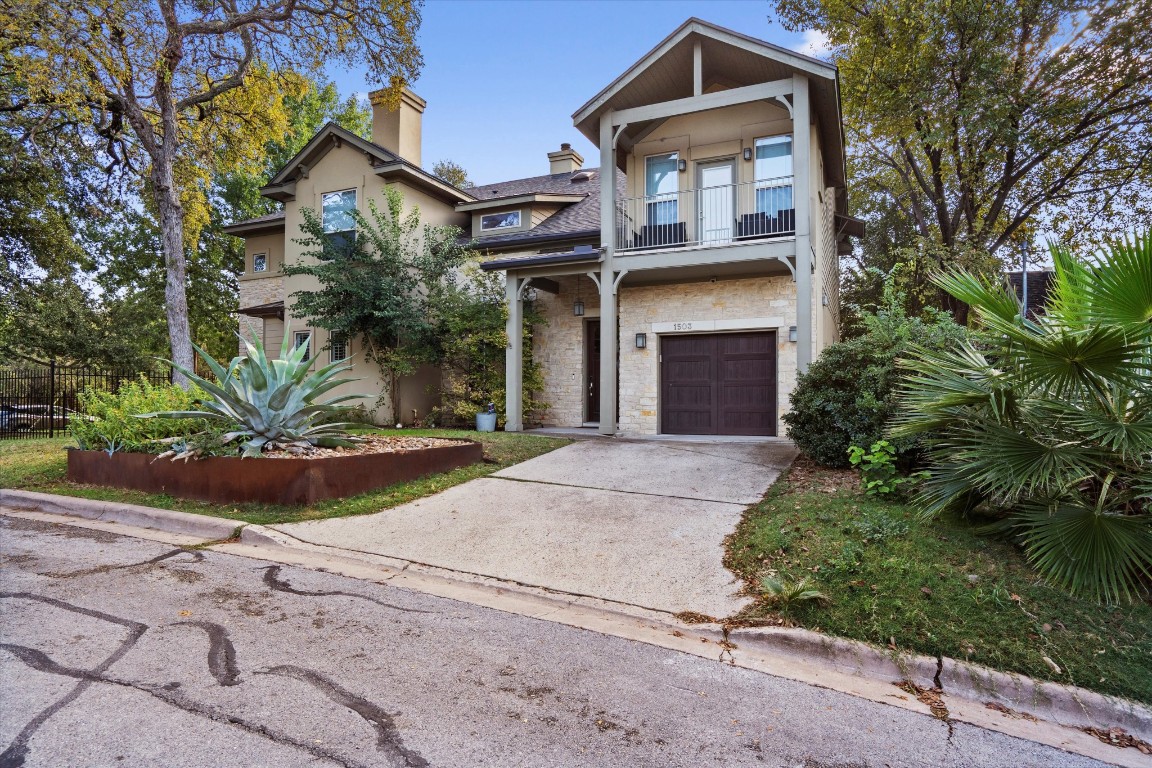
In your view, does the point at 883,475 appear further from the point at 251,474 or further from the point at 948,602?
the point at 251,474

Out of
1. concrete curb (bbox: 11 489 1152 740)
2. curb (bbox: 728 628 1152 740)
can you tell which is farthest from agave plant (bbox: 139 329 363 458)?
curb (bbox: 728 628 1152 740)

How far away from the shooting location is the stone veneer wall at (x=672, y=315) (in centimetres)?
1144

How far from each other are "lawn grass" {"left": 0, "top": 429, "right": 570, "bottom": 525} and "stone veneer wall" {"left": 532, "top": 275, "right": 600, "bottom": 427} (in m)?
2.93

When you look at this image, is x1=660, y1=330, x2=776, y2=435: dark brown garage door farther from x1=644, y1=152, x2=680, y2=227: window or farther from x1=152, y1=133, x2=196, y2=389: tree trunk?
x1=152, y1=133, x2=196, y2=389: tree trunk

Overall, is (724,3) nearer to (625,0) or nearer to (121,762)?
(625,0)

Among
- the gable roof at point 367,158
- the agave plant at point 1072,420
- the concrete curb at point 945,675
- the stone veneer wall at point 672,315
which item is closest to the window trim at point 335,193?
the gable roof at point 367,158

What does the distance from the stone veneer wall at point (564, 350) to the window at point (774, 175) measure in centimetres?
409

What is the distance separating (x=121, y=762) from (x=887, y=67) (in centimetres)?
1765

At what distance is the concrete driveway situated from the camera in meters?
4.40

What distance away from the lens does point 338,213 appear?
15.9 metres

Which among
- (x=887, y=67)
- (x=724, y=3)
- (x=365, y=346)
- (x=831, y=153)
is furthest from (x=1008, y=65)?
(x=365, y=346)

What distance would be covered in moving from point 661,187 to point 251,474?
9933mm

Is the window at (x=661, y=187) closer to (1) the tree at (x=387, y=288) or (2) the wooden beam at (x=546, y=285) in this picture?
(2) the wooden beam at (x=546, y=285)

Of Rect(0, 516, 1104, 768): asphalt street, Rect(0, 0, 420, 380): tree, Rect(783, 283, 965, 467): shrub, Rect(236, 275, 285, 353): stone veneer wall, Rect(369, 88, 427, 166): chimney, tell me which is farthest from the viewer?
Rect(236, 275, 285, 353): stone veneer wall
